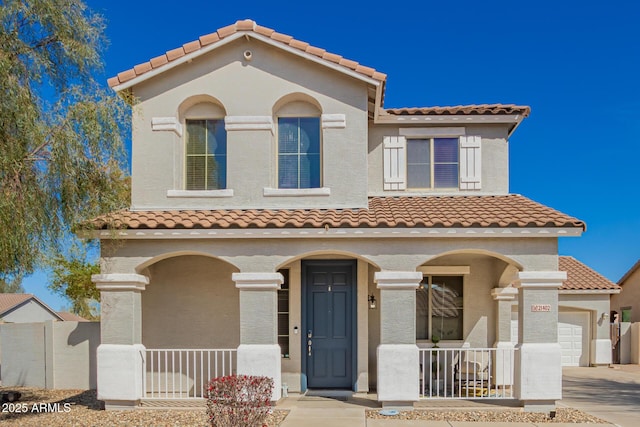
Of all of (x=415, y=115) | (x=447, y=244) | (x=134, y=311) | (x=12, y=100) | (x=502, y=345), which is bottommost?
(x=502, y=345)

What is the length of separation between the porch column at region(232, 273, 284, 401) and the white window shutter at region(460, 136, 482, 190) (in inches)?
205

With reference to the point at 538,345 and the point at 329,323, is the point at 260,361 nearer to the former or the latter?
the point at 329,323

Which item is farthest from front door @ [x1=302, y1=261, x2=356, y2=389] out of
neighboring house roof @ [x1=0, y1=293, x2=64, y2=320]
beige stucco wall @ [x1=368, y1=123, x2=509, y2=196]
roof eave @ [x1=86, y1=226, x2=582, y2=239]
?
neighboring house roof @ [x1=0, y1=293, x2=64, y2=320]

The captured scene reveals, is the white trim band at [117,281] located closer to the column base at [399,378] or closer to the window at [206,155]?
the window at [206,155]

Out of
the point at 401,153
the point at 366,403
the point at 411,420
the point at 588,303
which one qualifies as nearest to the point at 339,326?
the point at 366,403

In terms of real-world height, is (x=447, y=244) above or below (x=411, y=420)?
above

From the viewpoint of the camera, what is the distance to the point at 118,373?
10906 millimetres

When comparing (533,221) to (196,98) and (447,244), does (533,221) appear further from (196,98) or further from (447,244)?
(196,98)

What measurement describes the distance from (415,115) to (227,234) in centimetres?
541

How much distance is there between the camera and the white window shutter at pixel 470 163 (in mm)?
13578

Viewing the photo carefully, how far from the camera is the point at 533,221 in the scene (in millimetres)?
10602

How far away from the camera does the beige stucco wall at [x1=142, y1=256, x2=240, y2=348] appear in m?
12.5

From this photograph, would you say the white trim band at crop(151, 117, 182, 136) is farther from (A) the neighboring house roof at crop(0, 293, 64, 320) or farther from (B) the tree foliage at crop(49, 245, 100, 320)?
(A) the neighboring house roof at crop(0, 293, 64, 320)

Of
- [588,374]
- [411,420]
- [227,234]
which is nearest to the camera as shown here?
[411,420]
